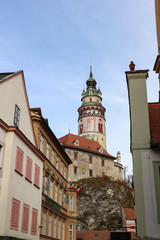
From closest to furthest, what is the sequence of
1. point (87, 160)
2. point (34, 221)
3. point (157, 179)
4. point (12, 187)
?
point (157, 179), point (12, 187), point (34, 221), point (87, 160)

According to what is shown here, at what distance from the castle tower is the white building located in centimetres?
6599

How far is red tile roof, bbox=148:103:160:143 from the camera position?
14.1 m

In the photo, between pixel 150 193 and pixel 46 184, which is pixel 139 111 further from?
pixel 46 184

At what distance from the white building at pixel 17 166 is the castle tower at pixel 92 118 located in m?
66.0

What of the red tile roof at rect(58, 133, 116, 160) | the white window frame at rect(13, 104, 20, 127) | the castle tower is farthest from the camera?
the castle tower

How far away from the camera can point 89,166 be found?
237 ft

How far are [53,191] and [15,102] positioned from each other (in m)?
12.5

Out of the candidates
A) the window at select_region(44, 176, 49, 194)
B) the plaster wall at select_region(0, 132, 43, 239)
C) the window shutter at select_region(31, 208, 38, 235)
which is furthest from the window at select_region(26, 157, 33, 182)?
the window at select_region(44, 176, 49, 194)

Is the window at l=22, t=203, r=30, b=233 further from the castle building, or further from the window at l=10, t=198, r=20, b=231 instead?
the castle building

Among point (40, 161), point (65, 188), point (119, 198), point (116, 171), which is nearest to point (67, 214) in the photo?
point (65, 188)

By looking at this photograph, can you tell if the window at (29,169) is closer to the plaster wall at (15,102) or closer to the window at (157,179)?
the plaster wall at (15,102)

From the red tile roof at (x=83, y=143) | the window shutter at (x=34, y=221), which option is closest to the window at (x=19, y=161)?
the window shutter at (x=34, y=221)

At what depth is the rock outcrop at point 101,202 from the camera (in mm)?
59062

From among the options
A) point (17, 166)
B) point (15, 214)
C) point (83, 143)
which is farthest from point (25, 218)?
point (83, 143)
